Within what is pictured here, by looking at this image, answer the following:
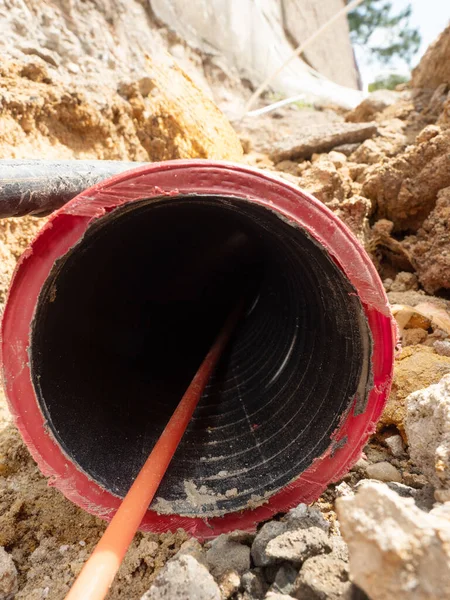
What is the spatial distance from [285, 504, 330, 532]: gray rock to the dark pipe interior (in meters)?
0.09

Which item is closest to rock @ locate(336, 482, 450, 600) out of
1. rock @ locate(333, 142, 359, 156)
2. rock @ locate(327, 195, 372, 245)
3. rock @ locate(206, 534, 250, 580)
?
rock @ locate(206, 534, 250, 580)

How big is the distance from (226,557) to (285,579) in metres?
0.17

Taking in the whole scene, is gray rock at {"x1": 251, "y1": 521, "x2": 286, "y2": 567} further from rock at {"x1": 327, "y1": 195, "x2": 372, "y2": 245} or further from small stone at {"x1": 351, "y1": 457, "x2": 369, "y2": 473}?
rock at {"x1": 327, "y1": 195, "x2": 372, "y2": 245}

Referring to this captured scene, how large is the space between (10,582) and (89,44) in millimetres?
3207

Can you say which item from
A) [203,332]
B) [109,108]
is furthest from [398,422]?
[109,108]

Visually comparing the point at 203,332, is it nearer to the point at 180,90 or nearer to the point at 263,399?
the point at 263,399

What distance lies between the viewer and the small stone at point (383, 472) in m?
1.23

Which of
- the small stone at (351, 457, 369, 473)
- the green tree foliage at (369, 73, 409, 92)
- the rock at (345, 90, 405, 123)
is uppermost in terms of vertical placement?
the green tree foliage at (369, 73, 409, 92)

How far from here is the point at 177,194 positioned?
0.97m

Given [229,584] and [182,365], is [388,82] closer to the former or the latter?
[182,365]

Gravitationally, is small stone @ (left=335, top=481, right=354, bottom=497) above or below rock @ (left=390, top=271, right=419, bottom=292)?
below

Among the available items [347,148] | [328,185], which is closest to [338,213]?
[328,185]

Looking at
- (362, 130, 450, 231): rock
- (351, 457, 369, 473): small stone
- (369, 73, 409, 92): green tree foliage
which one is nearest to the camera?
(351, 457, 369, 473): small stone

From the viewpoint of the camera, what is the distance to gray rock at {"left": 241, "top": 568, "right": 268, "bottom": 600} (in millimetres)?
919
